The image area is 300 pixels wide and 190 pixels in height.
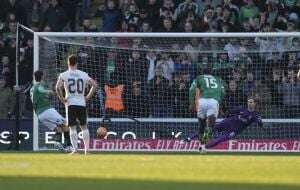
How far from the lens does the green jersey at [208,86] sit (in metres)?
19.1

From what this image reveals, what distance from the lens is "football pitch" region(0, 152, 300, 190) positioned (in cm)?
1089

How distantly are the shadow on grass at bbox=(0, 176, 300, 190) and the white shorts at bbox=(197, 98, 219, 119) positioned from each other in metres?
7.65

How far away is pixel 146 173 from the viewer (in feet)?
40.9

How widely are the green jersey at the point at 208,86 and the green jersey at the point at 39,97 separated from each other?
3.35m

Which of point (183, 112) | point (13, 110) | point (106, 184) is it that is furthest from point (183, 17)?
point (106, 184)

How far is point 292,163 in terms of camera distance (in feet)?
47.3

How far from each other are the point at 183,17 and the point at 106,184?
39.7 ft

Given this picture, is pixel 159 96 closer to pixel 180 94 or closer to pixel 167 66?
pixel 180 94

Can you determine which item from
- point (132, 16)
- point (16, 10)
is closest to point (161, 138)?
point (132, 16)

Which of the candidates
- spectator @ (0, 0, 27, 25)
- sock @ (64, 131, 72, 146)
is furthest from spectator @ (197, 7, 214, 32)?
sock @ (64, 131, 72, 146)

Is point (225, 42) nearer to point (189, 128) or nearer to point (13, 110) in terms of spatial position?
point (189, 128)

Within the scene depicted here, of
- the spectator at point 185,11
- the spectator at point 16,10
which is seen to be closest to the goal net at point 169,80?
the spectator at point 185,11

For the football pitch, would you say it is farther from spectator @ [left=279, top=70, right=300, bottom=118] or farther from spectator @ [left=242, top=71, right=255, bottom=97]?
spectator @ [left=242, top=71, right=255, bottom=97]

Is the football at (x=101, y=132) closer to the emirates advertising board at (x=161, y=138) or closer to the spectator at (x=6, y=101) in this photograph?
the emirates advertising board at (x=161, y=138)
